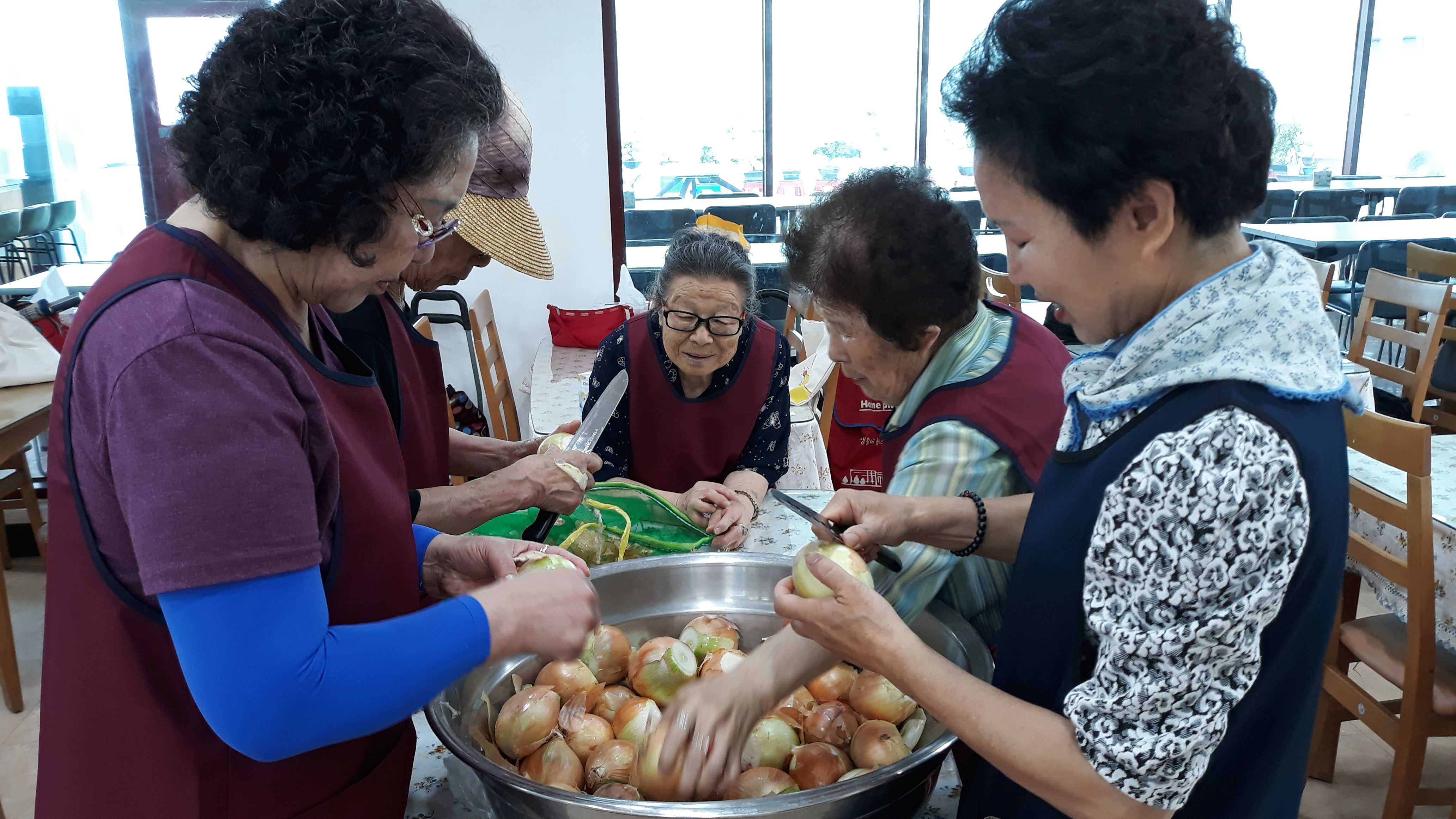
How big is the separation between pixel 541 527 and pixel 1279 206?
808 cm

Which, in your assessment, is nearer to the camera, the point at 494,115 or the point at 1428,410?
the point at 494,115

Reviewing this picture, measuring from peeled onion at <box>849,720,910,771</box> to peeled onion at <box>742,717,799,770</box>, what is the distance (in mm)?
78

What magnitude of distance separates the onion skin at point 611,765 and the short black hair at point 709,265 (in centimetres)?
145

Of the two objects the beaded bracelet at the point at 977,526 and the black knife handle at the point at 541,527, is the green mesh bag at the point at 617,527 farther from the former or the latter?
the beaded bracelet at the point at 977,526

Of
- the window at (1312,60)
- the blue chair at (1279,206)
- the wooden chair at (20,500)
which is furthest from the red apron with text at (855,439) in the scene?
the window at (1312,60)

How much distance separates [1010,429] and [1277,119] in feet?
1.69

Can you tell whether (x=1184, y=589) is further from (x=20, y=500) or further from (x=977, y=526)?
(x=20, y=500)

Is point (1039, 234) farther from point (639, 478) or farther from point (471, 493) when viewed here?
point (639, 478)

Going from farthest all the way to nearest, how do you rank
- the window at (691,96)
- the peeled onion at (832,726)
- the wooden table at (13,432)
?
the window at (691,96)
the wooden table at (13,432)
the peeled onion at (832,726)

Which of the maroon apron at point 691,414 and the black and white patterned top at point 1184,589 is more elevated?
the black and white patterned top at point 1184,589

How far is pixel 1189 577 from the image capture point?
708 millimetres

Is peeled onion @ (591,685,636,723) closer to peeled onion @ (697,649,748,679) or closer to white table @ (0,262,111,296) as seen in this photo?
peeled onion @ (697,649,748,679)

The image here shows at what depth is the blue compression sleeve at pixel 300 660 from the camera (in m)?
0.72

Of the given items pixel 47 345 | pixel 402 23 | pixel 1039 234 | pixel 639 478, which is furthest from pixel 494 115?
pixel 47 345
